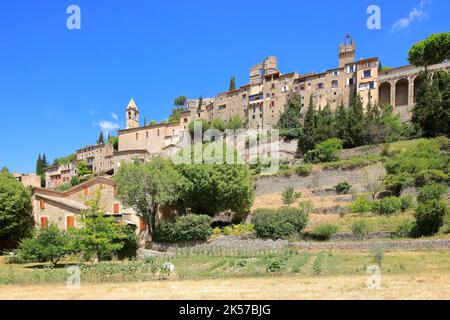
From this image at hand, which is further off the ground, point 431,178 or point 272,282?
point 431,178

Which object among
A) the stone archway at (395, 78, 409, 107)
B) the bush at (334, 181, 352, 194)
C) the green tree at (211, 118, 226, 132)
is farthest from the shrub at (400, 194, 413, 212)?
the green tree at (211, 118, 226, 132)

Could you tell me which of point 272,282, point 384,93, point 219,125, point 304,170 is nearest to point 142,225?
point 304,170

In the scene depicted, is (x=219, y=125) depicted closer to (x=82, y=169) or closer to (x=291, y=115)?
(x=291, y=115)

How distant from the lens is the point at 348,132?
55406 mm

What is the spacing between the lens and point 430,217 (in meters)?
Answer: 26.7

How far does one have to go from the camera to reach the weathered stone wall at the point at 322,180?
4313 centimetres

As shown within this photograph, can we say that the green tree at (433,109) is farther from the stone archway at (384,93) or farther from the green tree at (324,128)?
the stone archway at (384,93)

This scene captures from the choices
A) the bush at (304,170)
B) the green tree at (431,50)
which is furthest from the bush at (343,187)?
the green tree at (431,50)

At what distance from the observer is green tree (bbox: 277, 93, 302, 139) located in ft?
246

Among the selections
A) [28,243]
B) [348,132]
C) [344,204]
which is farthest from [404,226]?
[348,132]

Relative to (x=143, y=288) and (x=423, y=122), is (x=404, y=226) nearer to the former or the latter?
(x=143, y=288)

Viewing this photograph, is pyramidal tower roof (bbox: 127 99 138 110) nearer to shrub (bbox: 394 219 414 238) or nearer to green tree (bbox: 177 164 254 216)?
green tree (bbox: 177 164 254 216)

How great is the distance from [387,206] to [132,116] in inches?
3209

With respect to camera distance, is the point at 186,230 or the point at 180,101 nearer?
the point at 186,230
